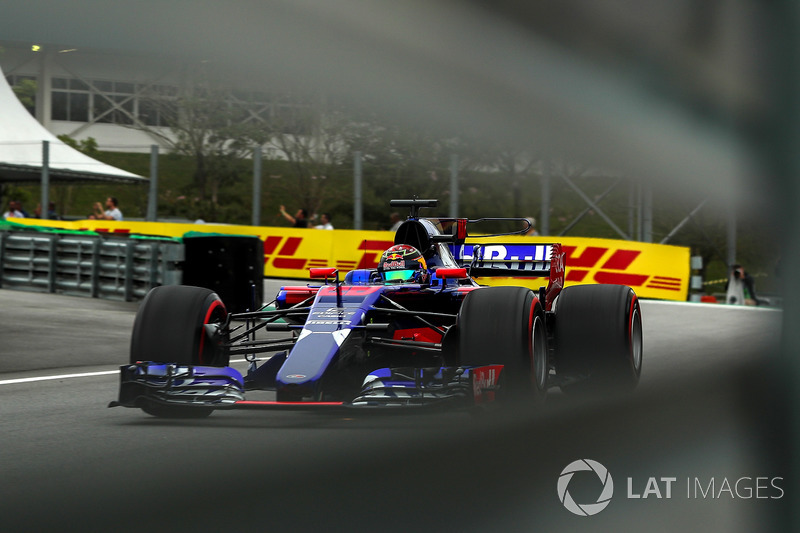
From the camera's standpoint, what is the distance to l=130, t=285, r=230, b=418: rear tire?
605 centimetres

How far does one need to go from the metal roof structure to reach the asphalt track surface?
50.6ft

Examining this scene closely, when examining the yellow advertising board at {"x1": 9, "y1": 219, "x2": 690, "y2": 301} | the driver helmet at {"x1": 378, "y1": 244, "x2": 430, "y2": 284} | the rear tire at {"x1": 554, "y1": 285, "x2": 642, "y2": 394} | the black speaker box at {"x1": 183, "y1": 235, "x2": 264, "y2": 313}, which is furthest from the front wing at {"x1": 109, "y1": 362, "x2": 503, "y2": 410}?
the yellow advertising board at {"x1": 9, "y1": 219, "x2": 690, "y2": 301}

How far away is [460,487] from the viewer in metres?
3.90

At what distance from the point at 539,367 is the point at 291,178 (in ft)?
48.3

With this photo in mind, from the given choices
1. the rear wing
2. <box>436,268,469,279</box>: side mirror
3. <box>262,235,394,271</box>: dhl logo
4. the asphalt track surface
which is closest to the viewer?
the asphalt track surface

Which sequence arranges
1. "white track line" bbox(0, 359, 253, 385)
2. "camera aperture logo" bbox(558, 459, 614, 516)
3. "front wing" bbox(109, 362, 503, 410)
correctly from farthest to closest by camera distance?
"white track line" bbox(0, 359, 253, 385), "front wing" bbox(109, 362, 503, 410), "camera aperture logo" bbox(558, 459, 614, 516)

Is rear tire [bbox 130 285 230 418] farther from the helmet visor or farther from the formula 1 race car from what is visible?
the helmet visor

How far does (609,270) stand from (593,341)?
34.4 feet

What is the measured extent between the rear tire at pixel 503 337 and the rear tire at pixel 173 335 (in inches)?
62.2

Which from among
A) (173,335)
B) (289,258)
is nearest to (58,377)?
(173,335)

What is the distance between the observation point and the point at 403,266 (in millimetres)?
7098

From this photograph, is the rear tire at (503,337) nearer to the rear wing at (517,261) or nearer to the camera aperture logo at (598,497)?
the camera aperture logo at (598,497)

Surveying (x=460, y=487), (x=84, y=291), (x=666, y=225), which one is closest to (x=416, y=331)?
(x=460, y=487)

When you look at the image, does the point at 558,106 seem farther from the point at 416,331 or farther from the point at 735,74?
the point at 416,331
